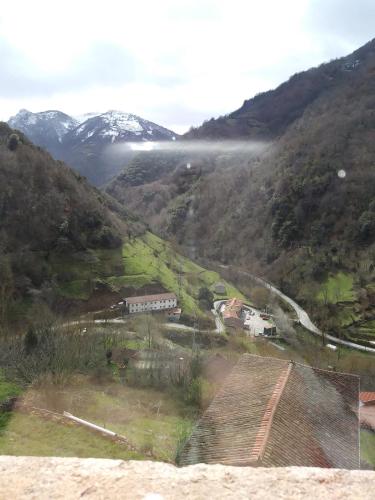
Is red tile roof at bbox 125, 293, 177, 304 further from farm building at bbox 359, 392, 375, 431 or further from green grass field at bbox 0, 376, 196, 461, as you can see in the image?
farm building at bbox 359, 392, 375, 431

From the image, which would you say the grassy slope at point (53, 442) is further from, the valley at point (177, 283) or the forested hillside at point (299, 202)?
the forested hillside at point (299, 202)

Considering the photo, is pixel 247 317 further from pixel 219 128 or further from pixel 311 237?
pixel 219 128

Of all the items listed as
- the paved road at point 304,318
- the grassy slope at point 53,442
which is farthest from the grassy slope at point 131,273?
the grassy slope at point 53,442

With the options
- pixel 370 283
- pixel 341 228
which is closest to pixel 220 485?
pixel 370 283

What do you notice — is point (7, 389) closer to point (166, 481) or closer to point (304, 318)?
point (166, 481)

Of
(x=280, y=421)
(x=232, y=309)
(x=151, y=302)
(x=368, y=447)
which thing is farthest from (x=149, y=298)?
(x=280, y=421)
